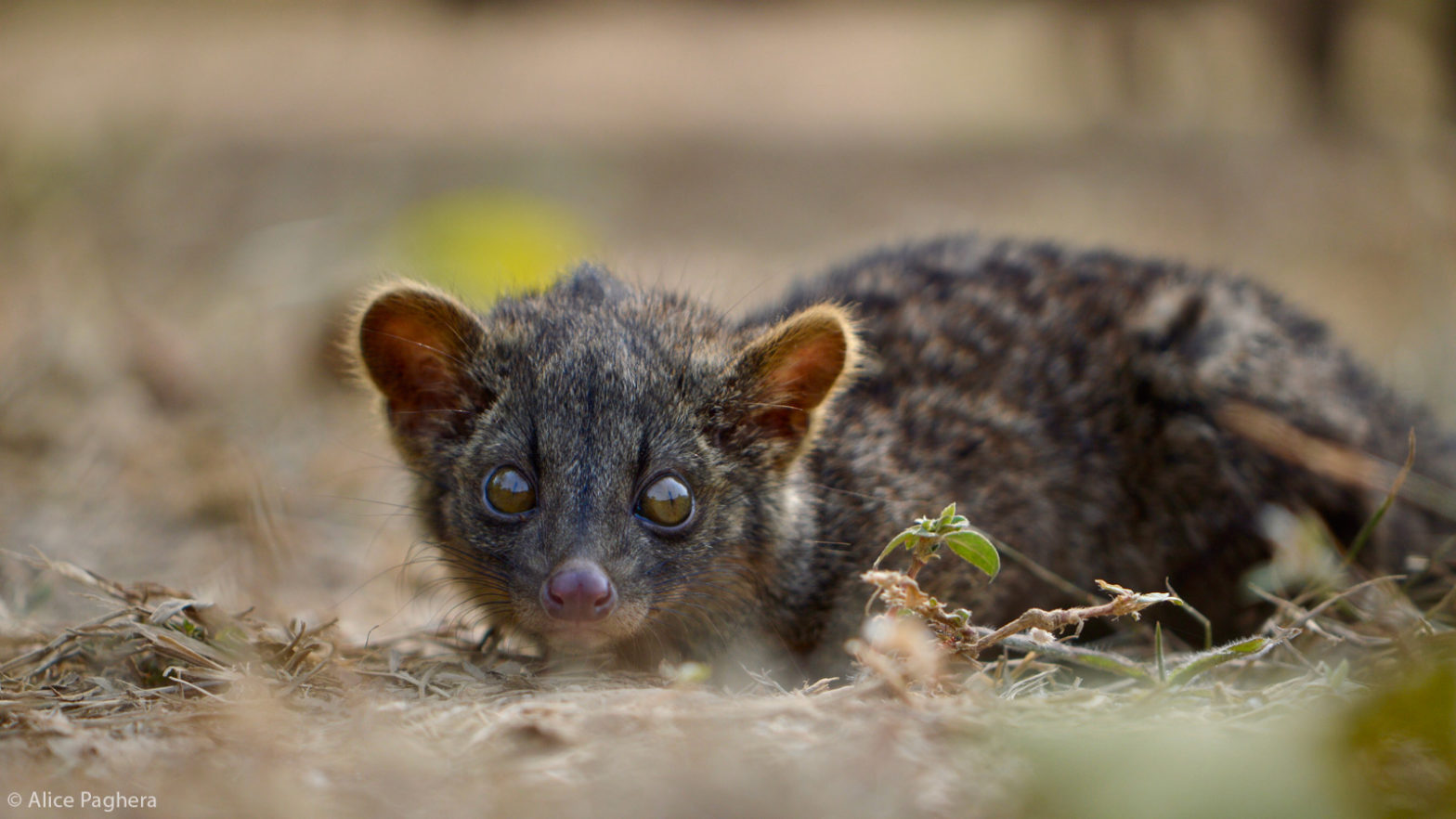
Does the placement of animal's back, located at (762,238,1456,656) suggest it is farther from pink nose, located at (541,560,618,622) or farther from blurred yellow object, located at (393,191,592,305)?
blurred yellow object, located at (393,191,592,305)

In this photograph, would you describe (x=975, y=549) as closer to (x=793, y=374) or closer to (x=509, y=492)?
(x=793, y=374)

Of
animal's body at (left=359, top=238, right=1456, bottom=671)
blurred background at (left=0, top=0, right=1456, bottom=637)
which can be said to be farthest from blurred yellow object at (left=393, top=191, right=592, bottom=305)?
animal's body at (left=359, top=238, right=1456, bottom=671)

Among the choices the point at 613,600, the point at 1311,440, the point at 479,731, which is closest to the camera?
the point at 479,731

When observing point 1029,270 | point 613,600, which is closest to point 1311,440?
point 1029,270

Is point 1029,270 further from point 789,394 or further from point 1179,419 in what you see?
point 789,394

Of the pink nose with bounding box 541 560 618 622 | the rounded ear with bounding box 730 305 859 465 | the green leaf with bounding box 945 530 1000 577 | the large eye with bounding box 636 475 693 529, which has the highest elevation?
the rounded ear with bounding box 730 305 859 465

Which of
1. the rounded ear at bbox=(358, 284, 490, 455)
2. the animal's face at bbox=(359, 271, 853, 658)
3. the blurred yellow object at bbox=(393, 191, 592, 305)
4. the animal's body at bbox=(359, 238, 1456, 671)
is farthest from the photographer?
the blurred yellow object at bbox=(393, 191, 592, 305)
